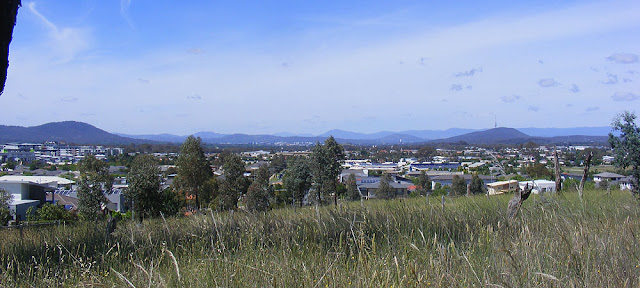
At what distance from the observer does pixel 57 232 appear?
541cm

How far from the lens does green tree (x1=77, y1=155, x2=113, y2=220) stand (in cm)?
2481

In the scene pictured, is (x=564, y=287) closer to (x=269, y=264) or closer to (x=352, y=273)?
(x=352, y=273)

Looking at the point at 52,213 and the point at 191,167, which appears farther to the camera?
the point at 191,167

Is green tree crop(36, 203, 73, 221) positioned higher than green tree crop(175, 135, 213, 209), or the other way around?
green tree crop(175, 135, 213, 209)

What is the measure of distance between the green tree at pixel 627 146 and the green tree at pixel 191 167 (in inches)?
870

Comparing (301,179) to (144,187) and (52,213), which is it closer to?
(144,187)

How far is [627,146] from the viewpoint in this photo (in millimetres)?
13594

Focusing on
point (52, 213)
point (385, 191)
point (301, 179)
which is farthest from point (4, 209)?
point (385, 191)

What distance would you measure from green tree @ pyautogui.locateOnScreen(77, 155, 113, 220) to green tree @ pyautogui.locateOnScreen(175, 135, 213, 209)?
470 centimetres

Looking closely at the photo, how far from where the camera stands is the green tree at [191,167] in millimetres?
28094

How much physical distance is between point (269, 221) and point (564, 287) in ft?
10.9

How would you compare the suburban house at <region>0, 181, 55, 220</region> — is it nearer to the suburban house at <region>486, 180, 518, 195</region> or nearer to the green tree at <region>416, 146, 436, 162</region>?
the suburban house at <region>486, 180, 518, 195</region>

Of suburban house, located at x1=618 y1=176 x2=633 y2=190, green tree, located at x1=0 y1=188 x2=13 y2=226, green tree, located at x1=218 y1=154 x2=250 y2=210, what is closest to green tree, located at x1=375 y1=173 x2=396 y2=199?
suburban house, located at x1=618 y1=176 x2=633 y2=190

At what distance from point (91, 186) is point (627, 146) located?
87.0 ft
